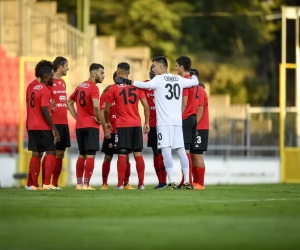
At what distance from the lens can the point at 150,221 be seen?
10953mm

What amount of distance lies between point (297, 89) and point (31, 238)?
918 inches

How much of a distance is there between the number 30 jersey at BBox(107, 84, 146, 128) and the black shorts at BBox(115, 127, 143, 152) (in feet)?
0.29

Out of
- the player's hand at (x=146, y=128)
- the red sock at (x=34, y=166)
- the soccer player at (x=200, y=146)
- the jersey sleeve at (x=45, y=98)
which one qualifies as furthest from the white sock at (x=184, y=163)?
the red sock at (x=34, y=166)

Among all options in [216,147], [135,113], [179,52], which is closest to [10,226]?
[135,113]

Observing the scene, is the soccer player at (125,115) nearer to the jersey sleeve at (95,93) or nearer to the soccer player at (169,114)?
the jersey sleeve at (95,93)

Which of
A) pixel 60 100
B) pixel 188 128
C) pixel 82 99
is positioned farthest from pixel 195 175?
pixel 60 100

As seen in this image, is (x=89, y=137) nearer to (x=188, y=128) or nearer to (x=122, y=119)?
(x=122, y=119)

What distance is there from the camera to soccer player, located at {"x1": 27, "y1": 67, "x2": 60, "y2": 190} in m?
16.9

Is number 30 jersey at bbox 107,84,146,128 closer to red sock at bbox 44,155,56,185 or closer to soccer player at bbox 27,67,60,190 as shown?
soccer player at bbox 27,67,60,190

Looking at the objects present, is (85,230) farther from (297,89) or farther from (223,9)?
(223,9)

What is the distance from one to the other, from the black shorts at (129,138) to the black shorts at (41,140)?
102cm

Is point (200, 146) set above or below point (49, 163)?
above

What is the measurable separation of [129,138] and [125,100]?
1.94ft

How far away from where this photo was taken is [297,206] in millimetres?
12969
